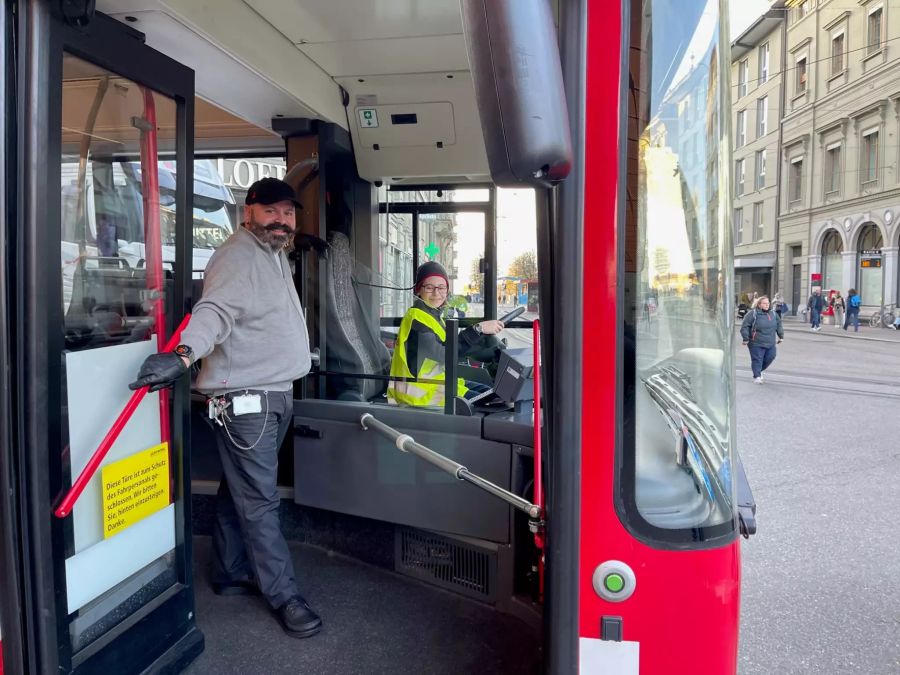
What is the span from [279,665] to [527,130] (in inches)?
85.5

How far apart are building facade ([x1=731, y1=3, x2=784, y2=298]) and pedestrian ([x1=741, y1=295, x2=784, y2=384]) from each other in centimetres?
2212

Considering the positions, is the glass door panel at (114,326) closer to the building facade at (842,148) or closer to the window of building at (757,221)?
the building facade at (842,148)

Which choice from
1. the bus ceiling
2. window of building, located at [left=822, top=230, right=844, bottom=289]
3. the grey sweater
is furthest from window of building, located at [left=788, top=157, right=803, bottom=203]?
the grey sweater

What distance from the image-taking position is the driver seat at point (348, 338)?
3.41 meters

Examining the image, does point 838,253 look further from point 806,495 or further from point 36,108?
point 36,108

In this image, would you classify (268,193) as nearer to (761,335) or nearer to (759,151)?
(761,335)

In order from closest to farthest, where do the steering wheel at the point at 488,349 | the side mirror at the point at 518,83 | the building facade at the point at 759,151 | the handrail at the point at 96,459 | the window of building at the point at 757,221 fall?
the side mirror at the point at 518,83, the handrail at the point at 96,459, the steering wheel at the point at 488,349, the building facade at the point at 759,151, the window of building at the point at 757,221

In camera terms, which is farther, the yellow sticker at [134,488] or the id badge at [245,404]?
the id badge at [245,404]

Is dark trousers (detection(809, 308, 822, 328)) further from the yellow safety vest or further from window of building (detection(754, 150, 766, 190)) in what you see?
the yellow safety vest

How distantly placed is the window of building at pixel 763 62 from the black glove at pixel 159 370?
3672cm

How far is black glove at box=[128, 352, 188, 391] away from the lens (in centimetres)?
199

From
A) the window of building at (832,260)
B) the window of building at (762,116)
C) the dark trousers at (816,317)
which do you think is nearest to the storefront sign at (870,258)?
the window of building at (832,260)

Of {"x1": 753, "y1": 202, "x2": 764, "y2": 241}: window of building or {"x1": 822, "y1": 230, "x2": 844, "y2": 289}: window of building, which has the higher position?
{"x1": 753, "y1": 202, "x2": 764, "y2": 241}: window of building

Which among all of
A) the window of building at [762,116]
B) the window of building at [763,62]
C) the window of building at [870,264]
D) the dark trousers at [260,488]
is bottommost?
the dark trousers at [260,488]
